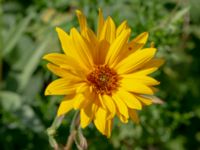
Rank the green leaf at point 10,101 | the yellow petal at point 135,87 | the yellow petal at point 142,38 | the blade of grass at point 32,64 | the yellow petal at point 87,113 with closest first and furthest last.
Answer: the yellow petal at point 87,113
the yellow petal at point 135,87
the yellow petal at point 142,38
the green leaf at point 10,101
the blade of grass at point 32,64

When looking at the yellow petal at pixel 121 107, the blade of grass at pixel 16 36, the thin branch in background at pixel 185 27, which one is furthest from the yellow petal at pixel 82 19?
the thin branch in background at pixel 185 27

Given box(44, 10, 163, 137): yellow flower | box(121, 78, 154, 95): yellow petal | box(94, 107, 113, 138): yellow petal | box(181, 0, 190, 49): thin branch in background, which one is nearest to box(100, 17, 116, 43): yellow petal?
box(44, 10, 163, 137): yellow flower

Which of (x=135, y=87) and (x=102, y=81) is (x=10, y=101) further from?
(x=135, y=87)

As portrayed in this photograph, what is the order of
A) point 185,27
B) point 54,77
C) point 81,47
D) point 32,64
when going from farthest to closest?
point 185,27
point 32,64
point 54,77
point 81,47

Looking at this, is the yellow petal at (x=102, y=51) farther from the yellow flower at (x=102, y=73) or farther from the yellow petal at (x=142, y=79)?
the yellow petal at (x=142, y=79)

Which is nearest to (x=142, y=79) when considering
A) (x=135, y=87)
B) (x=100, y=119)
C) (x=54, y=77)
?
(x=135, y=87)

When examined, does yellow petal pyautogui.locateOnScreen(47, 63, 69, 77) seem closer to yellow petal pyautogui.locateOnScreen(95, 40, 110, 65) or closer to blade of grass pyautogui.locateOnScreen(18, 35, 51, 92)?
yellow petal pyautogui.locateOnScreen(95, 40, 110, 65)

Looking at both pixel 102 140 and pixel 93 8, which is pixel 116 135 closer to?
pixel 102 140
